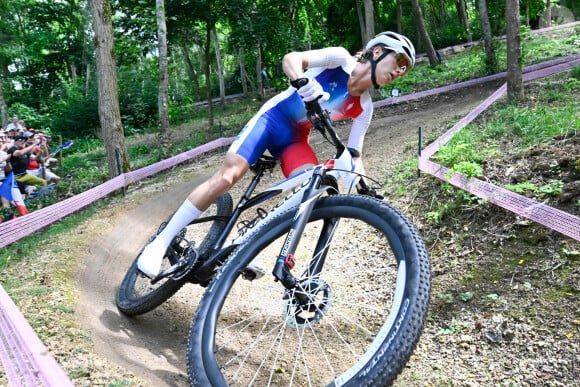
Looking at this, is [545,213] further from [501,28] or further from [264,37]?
[501,28]

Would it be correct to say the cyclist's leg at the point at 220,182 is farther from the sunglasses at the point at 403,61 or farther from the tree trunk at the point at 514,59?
the tree trunk at the point at 514,59

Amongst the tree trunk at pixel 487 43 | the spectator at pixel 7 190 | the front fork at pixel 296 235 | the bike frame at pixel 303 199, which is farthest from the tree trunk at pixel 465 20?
the front fork at pixel 296 235

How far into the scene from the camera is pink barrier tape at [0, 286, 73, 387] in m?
1.93

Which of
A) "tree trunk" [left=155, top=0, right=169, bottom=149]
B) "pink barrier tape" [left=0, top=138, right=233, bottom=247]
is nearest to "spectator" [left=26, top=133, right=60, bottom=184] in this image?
"tree trunk" [left=155, top=0, right=169, bottom=149]

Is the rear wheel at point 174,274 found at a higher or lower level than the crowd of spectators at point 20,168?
lower

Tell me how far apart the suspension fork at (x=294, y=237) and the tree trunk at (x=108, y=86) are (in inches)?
304

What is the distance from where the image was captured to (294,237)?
256cm

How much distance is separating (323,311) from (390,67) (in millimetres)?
1724

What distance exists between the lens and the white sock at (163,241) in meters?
3.47

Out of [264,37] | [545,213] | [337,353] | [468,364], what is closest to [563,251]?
[545,213]

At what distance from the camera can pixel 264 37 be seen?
15828 mm

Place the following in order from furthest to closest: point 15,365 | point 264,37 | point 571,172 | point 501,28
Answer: point 501,28
point 264,37
point 571,172
point 15,365

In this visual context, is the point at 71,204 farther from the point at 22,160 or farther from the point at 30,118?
the point at 30,118

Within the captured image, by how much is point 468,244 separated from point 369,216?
2.43 m
